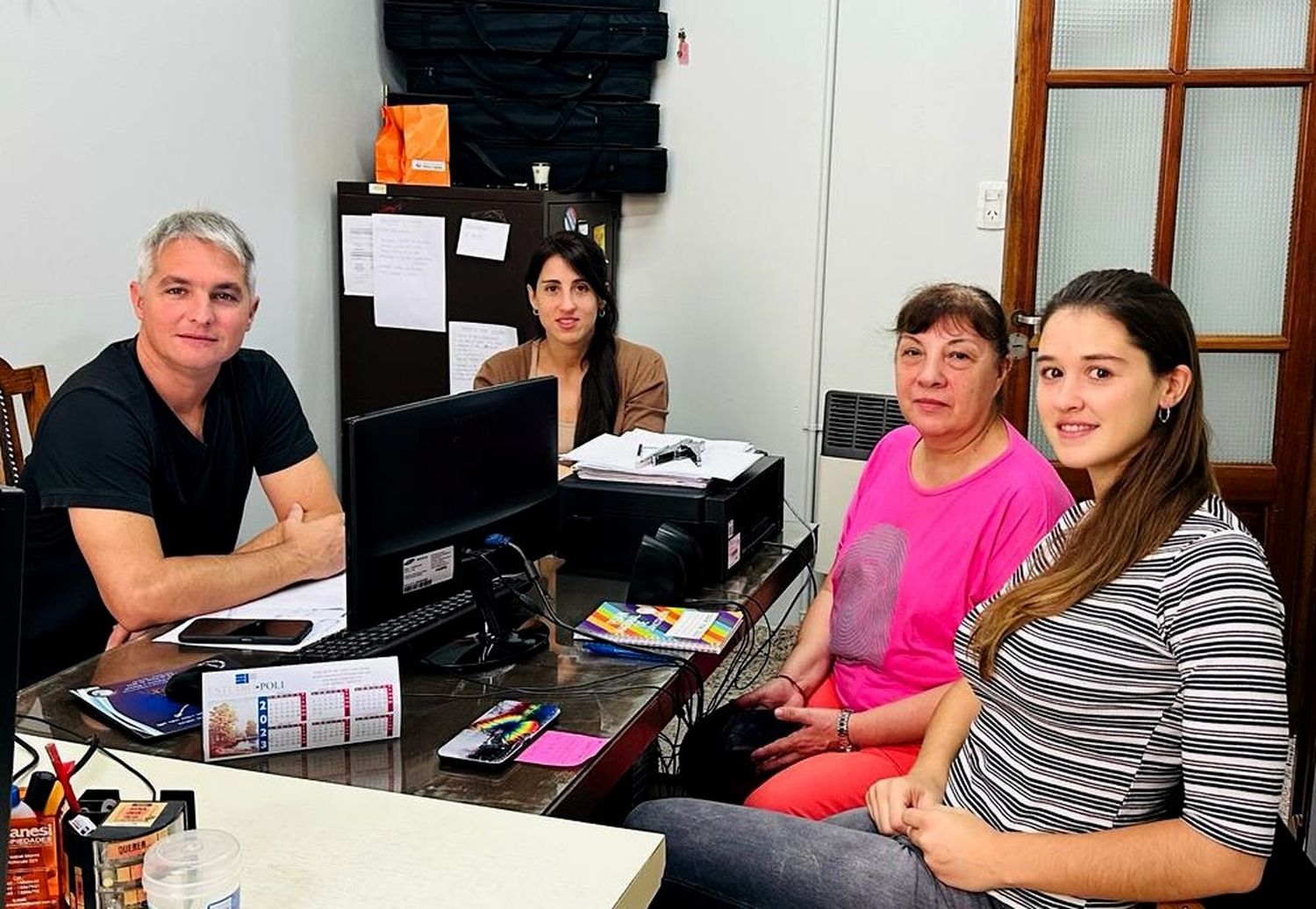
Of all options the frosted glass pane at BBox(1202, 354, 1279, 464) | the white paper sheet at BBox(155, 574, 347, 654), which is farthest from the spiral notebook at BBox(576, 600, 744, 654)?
the frosted glass pane at BBox(1202, 354, 1279, 464)

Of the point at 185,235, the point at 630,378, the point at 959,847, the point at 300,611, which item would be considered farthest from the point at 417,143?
the point at 959,847

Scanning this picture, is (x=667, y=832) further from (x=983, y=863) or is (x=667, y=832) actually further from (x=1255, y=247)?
(x=1255, y=247)

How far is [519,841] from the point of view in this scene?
133 centimetres

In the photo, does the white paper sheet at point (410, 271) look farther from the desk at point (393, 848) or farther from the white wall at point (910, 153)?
the desk at point (393, 848)

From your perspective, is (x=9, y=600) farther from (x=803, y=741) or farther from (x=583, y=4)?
(x=583, y=4)

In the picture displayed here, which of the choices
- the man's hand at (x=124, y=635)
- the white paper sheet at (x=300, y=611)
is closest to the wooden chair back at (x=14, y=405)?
the man's hand at (x=124, y=635)

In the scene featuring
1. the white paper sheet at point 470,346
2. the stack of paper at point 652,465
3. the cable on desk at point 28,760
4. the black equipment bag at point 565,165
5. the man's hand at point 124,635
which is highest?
the black equipment bag at point 565,165

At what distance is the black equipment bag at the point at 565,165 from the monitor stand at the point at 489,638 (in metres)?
2.24

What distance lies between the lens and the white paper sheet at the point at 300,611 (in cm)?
201

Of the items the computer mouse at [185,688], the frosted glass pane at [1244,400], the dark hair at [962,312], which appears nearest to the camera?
the computer mouse at [185,688]

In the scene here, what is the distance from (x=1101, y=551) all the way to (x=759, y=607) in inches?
33.3

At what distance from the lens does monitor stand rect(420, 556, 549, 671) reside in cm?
197

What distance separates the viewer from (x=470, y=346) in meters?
3.95

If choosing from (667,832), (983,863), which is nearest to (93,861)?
(667,832)
